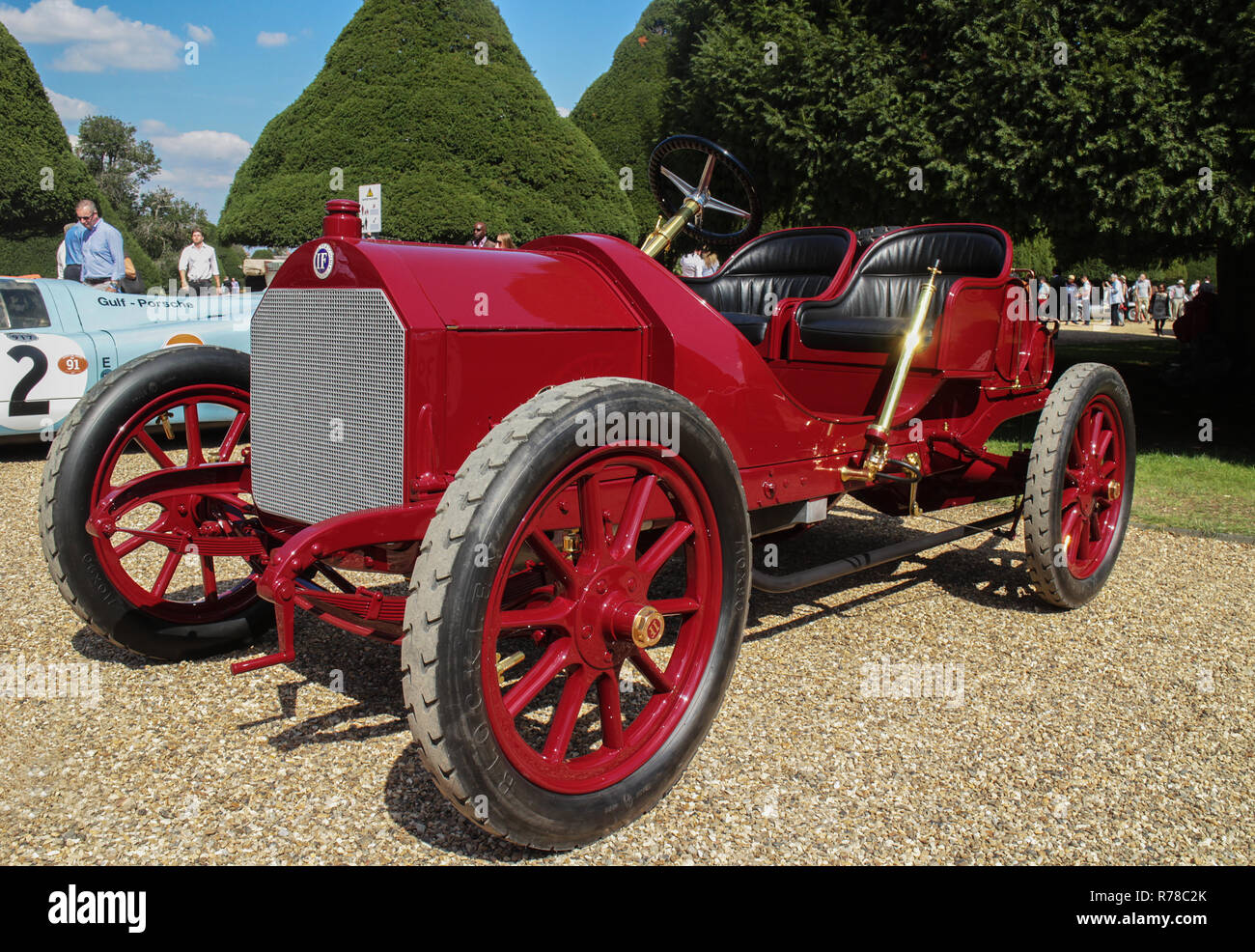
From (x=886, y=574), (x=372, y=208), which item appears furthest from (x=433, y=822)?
(x=372, y=208)

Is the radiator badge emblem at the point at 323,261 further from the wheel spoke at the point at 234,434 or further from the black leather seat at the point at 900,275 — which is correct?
the black leather seat at the point at 900,275

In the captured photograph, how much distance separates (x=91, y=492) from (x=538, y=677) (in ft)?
5.97

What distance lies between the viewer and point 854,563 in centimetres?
373

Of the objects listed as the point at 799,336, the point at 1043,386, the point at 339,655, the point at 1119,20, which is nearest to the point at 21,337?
the point at 339,655

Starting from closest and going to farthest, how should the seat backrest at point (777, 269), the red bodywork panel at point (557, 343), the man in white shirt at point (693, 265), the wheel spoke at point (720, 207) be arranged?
1. the red bodywork panel at point (557, 343)
2. the wheel spoke at point (720, 207)
3. the seat backrest at point (777, 269)
4. the man in white shirt at point (693, 265)

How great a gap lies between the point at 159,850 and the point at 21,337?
6399 millimetres

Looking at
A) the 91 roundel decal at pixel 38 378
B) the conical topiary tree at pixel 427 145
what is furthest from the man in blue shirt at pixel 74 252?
the conical topiary tree at pixel 427 145

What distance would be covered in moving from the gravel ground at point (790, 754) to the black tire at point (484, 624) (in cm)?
20

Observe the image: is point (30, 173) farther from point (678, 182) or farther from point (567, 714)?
point (567, 714)

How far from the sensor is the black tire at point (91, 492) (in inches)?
124

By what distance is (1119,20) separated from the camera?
24.8ft

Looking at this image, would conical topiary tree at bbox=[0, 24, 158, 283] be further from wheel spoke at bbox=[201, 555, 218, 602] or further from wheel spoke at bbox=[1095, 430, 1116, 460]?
wheel spoke at bbox=[1095, 430, 1116, 460]

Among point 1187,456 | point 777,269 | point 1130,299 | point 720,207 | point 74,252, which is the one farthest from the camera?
point 1130,299

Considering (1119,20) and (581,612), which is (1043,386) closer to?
(581,612)
